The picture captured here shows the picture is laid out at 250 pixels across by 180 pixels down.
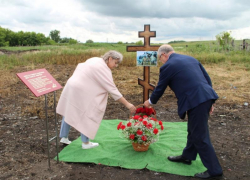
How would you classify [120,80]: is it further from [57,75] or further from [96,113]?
[96,113]

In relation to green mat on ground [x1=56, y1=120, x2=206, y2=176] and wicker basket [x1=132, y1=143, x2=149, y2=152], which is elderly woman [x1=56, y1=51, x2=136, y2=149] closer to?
green mat on ground [x1=56, y1=120, x2=206, y2=176]

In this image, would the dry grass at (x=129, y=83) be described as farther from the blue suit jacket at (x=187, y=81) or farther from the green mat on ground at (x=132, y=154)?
the blue suit jacket at (x=187, y=81)

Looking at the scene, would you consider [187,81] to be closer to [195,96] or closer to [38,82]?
[195,96]

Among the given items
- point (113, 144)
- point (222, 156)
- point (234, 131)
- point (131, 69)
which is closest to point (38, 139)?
point (113, 144)

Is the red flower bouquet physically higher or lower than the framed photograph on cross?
lower

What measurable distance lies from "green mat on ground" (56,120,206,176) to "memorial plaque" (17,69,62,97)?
1259mm

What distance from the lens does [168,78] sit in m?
3.19

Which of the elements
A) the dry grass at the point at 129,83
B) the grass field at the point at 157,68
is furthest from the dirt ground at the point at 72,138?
the grass field at the point at 157,68

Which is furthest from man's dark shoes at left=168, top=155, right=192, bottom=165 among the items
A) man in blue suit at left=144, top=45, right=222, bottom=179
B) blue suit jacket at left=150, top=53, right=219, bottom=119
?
blue suit jacket at left=150, top=53, right=219, bottom=119

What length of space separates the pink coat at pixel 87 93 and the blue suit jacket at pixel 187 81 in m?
0.94

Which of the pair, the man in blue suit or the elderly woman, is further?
the elderly woman

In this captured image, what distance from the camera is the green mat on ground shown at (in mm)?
3608

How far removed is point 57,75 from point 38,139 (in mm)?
6806

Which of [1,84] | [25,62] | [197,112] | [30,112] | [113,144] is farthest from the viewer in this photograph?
[25,62]
